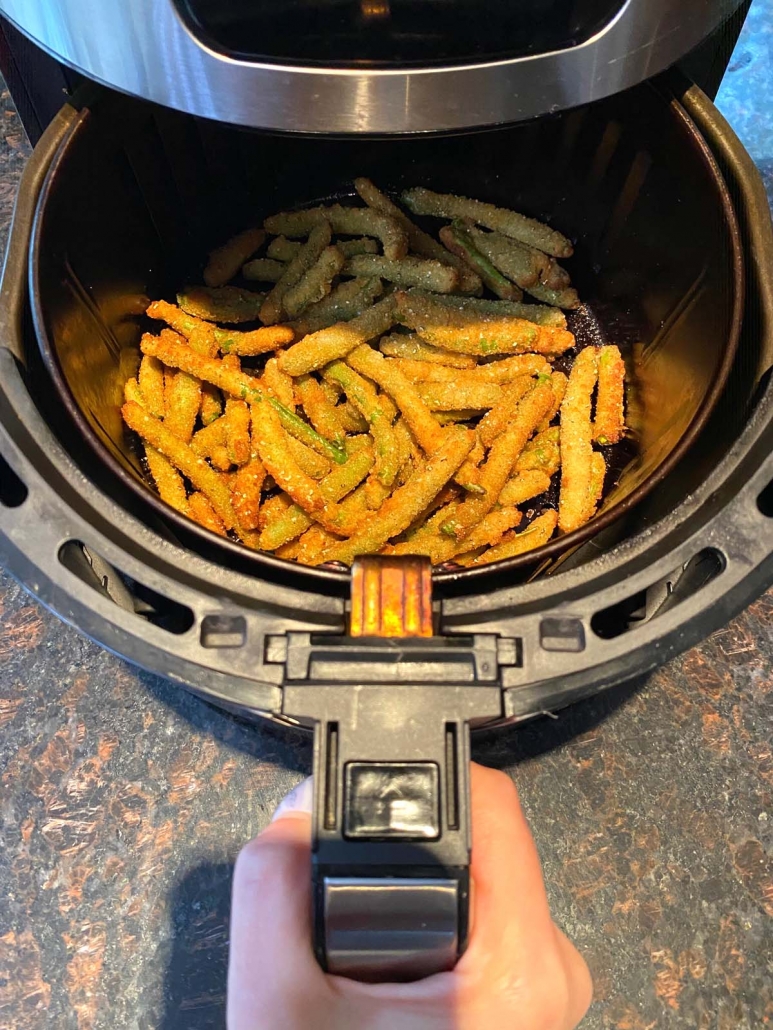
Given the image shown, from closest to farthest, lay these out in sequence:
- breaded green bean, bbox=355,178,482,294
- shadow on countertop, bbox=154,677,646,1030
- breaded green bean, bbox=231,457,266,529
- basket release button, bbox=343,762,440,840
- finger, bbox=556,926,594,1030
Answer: basket release button, bbox=343,762,440,840 → finger, bbox=556,926,594,1030 → shadow on countertop, bbox=154,677,646,1030 → breaded green bean, bbox=231,457,266,529 → breaded green bean, bbox=355,178,482,294

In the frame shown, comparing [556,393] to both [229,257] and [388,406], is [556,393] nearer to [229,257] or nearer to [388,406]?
[388,406]

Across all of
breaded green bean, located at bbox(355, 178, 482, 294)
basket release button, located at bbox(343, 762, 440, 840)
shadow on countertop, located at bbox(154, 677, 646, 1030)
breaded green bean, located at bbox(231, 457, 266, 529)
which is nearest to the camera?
basket release button, located at bbox(343, 762, 440, 840)

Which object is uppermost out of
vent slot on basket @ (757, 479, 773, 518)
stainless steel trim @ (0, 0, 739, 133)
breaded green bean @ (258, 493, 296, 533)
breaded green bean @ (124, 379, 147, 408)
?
stainless steel trim @ (0, 0, 739, 133)

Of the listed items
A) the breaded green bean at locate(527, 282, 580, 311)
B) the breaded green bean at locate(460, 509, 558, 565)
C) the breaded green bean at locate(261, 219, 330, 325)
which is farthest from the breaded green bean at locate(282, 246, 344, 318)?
the breaded green bean at locate(460, 509, 558, 565)

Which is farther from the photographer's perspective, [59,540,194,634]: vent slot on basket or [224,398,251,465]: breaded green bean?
[224,398,251,465]: breaded green bean

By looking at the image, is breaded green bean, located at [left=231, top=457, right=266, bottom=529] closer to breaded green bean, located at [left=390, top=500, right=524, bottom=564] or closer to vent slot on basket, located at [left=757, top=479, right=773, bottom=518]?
breaded green bean, located at [left=390, top=500, right=524, bottom=564]

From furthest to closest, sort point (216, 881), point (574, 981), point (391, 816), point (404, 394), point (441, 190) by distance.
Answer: point (441, 190)
point (404, 394)
point (216, 881)
point (574, 981)
point (391, 816)

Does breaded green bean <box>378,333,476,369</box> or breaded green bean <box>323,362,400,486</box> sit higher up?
breaded green bean <box>378,333,476,369</box>

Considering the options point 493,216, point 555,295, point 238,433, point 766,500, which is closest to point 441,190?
point 493,216
